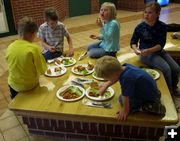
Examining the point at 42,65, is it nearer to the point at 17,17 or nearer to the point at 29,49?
the point at 29,49

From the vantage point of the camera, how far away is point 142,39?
2480mm

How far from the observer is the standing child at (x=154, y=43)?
229 centimetres

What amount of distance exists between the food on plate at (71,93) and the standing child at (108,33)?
0.73 meters

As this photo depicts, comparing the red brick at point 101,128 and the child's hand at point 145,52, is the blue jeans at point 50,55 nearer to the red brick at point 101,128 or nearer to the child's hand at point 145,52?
the child's hand at point 145,52

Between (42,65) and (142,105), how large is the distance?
93cm

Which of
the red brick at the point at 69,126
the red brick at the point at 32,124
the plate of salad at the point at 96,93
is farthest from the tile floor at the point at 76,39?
the plate of salad at the point at 96,93

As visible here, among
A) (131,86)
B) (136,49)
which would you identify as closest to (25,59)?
(131,86)

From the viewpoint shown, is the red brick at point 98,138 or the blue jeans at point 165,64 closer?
the red brick at point 98,138

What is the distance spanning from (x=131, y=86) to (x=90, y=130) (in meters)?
0.60

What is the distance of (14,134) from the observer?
2.11 meters

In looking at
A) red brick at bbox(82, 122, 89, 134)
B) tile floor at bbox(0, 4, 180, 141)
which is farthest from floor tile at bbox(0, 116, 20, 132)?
red brick at bbox(82, 122, 89, 134)

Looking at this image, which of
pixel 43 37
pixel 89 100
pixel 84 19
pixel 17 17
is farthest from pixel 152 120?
pixel 84 19

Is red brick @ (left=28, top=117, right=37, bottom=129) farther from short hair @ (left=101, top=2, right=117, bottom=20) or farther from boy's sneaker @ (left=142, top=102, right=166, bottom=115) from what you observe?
short hair @ (left=101, top=2, right=117, bottom=20)

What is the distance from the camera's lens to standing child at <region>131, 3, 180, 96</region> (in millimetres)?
2285
